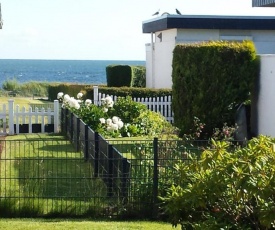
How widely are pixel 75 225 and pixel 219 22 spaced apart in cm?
1960

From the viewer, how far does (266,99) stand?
17.0 metres

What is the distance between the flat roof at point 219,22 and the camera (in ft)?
92.1

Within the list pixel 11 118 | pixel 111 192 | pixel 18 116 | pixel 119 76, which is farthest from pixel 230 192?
pixel 119 76

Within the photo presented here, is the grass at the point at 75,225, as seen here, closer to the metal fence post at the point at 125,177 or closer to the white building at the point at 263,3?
the metal fence post at the point at 125,177

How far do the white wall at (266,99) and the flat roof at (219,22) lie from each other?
1076cm

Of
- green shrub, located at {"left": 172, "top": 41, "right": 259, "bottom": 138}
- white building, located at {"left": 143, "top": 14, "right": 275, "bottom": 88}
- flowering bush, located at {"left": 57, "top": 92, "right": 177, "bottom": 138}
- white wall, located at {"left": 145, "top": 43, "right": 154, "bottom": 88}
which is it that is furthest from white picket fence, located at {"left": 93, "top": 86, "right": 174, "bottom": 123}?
green shrub, located at {"left": 172, "top": 41, "right": 259, "bottom": 138}

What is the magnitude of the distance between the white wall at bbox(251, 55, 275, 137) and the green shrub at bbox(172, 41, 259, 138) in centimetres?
30

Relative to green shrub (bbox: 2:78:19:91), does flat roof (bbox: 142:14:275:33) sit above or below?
above

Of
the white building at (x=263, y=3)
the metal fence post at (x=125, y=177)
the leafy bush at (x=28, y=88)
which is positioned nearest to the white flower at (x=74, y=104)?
the white building at (x=263, y=3)

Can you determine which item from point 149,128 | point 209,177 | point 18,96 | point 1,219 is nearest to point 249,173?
point 209,177

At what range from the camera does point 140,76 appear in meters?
37.1

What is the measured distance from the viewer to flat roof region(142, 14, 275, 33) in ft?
92.1

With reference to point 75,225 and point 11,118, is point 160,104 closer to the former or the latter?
point 11,118

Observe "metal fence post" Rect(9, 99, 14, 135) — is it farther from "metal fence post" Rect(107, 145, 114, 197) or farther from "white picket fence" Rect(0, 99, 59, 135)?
"metal fence post" Rect(107, 145, 114, 197)
